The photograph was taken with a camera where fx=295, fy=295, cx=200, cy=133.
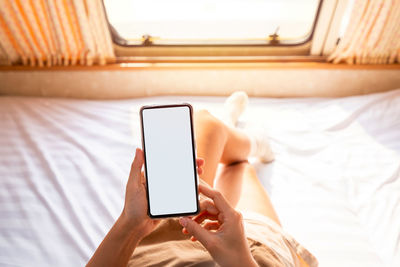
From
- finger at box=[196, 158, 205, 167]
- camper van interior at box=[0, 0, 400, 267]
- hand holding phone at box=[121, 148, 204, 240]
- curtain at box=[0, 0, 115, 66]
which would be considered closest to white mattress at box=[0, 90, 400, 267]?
camper van interior at box=[0, 0, 400, 267]

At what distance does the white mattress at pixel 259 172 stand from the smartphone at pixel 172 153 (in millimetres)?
446

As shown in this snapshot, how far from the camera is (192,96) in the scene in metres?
1.73

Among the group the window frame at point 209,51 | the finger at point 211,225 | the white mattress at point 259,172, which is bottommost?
the white mattress at point 259,172

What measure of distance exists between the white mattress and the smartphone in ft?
1.46

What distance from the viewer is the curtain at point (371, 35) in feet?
4.60

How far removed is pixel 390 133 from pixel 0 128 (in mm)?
1775

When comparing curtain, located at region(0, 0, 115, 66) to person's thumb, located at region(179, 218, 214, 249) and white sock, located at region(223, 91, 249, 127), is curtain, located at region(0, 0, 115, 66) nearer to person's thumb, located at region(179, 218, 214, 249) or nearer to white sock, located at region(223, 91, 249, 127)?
white sock, located at region(223, 91, 249, 127)

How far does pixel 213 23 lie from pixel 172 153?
4.64 ft

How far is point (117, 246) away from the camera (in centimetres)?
60

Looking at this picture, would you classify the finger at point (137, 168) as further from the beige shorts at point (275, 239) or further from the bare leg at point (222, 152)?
the bare leg at point (222, 152)

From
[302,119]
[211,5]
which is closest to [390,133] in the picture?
[302,119]

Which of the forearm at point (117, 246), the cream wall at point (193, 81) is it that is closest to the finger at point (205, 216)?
the forearm at point (117, 246)

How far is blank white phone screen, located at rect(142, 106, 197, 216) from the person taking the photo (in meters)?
0.61

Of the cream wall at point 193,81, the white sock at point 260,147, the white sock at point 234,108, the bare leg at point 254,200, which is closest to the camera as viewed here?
the bare leg at point 254,200
